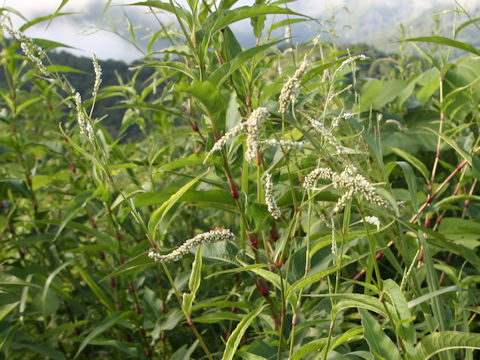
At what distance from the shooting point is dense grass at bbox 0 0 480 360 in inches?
28.4

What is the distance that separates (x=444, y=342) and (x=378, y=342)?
0.11 metres

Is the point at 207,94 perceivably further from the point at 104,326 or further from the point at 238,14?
the point at 104,326

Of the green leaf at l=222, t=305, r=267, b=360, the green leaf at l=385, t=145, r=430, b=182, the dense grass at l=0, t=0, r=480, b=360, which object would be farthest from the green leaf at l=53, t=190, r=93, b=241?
the green leaf at l=385, t=145, r=430, b=182

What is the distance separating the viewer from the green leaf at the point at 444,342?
0.60m

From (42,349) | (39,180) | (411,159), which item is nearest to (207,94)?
(411,159)

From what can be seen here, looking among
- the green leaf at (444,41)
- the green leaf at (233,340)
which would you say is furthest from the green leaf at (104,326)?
the green leaf at (444,41)

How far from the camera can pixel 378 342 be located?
2.35 ft

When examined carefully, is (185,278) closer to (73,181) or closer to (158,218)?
(158,218)

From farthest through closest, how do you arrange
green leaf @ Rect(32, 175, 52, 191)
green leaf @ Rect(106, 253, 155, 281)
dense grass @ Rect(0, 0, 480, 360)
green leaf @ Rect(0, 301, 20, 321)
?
green leaf @ Rect(32, 175, 52, 191) < green leaf @ Rect(0, 301, 20, 321) < green leaf @ Rect(106, 253, 155, 281) < dense grass @ Rect(0, 0, 480, 360)

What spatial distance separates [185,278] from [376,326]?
2.12 feet

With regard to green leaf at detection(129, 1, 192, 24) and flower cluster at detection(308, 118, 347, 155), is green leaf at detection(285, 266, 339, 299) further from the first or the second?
green leaf at detection(129, 1, 192, 24)

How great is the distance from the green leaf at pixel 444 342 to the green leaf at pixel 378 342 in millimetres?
38

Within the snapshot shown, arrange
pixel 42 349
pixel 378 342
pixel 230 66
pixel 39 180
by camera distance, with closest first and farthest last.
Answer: pixel 378 342, pixel 230 66, pixel 42 349, pixel 39 180

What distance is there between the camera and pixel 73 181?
1.95 meters
